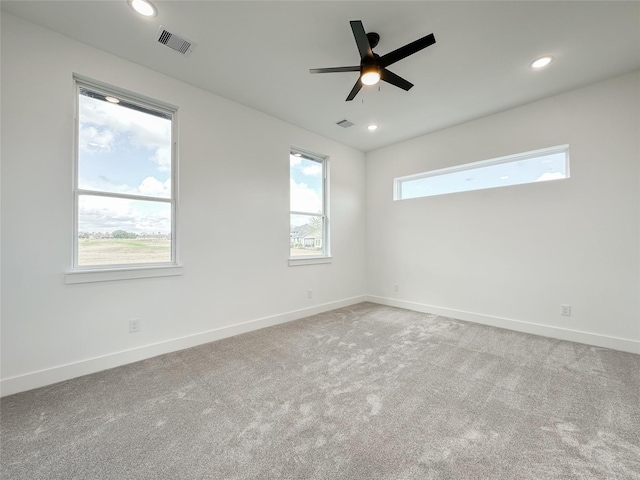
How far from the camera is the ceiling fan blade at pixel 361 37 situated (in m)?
1.76

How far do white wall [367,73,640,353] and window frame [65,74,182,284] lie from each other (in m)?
3.49

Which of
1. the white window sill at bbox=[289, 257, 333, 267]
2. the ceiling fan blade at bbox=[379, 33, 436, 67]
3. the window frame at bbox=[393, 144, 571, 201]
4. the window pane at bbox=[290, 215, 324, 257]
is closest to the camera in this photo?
the ceiling fan blade at bbox=[379, 33, 436, 67]

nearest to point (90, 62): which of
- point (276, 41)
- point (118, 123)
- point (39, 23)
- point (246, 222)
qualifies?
point (39, 23)

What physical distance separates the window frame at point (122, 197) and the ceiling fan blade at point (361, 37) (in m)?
2.10

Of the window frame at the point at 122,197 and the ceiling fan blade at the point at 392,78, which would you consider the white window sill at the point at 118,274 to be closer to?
the window frame at the point at 122,197

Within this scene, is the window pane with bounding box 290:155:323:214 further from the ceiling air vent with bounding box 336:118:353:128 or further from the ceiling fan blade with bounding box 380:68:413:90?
the ceiling fan blade with bounding box 380:68:413:90

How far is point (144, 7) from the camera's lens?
1992 millimetres

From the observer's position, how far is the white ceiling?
6.58 ft

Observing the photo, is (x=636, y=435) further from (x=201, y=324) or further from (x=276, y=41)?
(x=276, y=41)

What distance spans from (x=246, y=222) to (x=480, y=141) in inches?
136

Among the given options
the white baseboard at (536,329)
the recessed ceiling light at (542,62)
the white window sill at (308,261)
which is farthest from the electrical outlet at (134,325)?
the recessed ceiling light at (542,62)

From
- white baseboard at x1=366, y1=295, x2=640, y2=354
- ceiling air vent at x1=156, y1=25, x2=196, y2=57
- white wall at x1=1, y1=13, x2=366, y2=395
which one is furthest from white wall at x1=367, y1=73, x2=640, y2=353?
ceiling air vent at x1=156, y1=25, x2=196, y2=57

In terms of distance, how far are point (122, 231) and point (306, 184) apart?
2588mm

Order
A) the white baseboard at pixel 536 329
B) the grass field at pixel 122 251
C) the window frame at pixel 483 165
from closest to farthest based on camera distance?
the grass field at pixel 122 251, the white baseboard at pixel 536 329, the window frame at pixel 483 165
